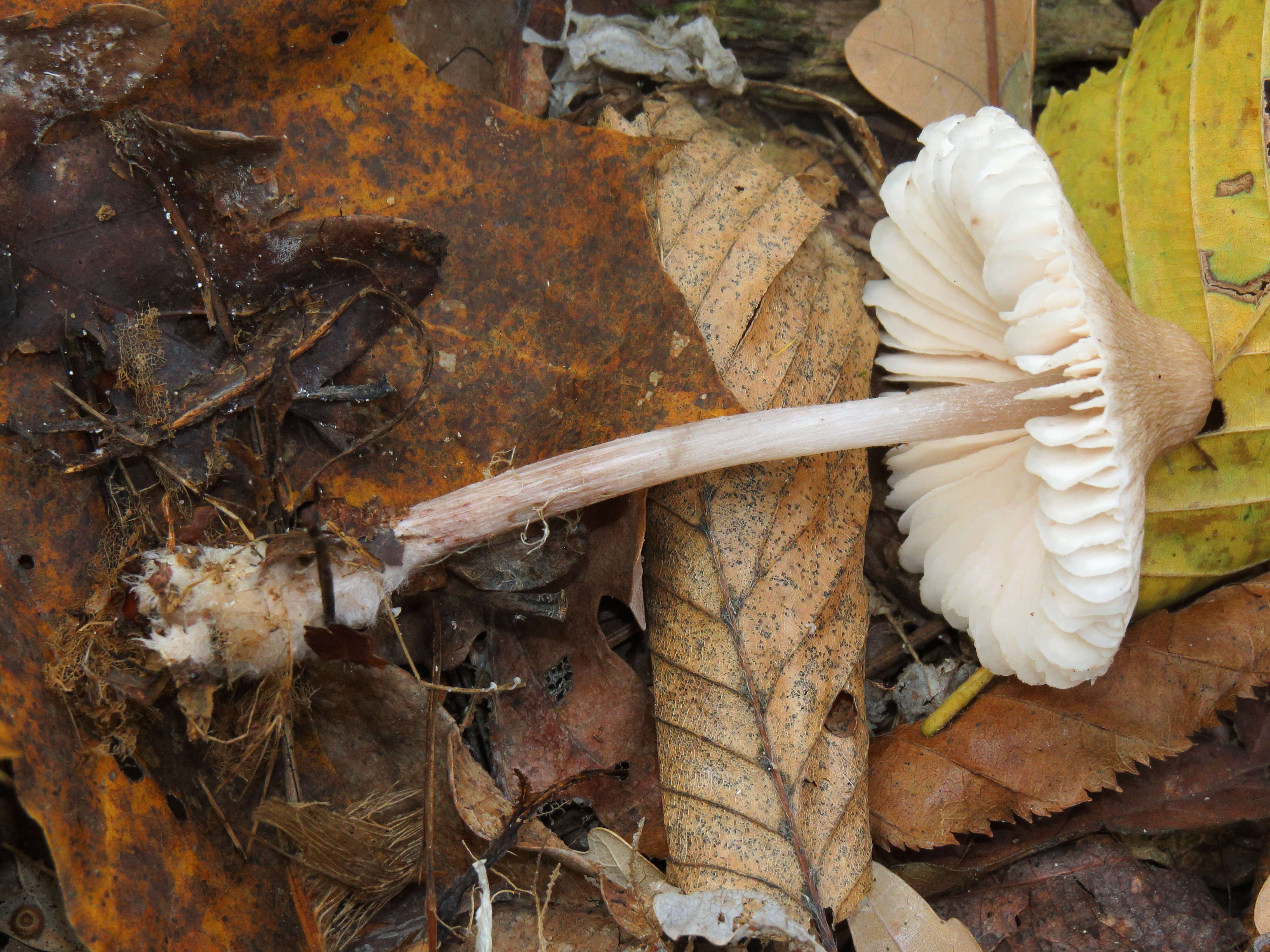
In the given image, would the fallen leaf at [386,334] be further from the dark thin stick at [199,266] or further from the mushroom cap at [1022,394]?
the mushroom cap at [1022,394]

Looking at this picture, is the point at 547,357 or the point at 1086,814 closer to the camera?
the point at 547,357

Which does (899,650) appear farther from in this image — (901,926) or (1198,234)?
(1198,234)

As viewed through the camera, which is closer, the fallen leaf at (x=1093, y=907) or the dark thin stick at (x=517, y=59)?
the fallen leaf at (x=1093, y=907)

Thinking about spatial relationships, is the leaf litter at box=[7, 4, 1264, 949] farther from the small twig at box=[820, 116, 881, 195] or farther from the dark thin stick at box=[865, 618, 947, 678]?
the small twig at box=[820, 116, 881, 195]

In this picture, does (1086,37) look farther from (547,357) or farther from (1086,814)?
(1086,814)

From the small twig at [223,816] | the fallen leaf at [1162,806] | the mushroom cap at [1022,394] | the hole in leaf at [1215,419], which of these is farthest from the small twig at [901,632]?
the small twig at [223,816]

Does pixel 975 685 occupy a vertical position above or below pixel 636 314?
below

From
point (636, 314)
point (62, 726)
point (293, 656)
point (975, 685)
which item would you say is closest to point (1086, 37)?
point (636, 314)
